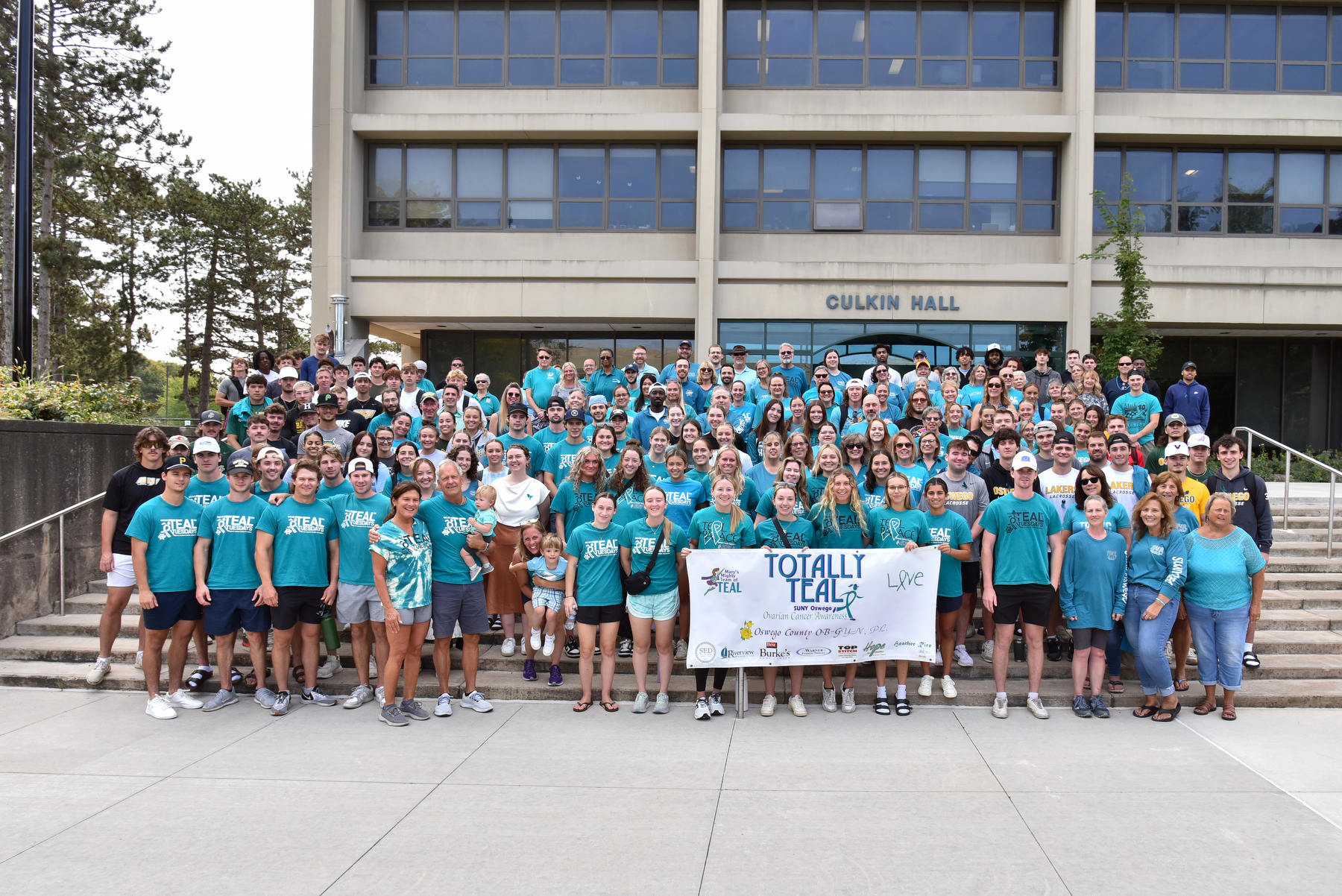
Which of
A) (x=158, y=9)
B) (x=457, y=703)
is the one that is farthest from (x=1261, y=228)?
(x=158, y=9)

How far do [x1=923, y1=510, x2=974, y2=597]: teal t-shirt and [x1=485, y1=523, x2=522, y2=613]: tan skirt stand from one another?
3.80 m

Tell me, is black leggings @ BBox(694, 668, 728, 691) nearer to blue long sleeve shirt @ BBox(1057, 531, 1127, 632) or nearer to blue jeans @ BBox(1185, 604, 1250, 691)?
blue long sleeve shirt @ BBox(1057, 531, 1127, 632)

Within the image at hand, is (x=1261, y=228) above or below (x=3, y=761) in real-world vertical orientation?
above

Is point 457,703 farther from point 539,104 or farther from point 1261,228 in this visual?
point 1261,228

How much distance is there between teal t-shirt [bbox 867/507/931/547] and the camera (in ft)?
23.5

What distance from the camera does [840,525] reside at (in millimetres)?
7219

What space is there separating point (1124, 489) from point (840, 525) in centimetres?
293

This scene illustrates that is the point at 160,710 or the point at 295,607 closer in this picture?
the point at 160,710

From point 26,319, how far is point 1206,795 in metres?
14.0

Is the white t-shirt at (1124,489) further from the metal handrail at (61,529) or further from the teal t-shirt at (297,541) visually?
the metal handrail at (61,529)

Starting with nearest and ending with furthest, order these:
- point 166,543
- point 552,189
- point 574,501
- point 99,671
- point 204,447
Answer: point 166,543
point 204,447
point 99,671
point 574,501
point 552,189

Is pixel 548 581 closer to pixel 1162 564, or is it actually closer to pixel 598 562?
pixel 598 562

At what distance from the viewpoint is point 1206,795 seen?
5.30 m

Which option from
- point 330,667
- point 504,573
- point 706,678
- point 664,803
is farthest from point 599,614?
point 330,667
